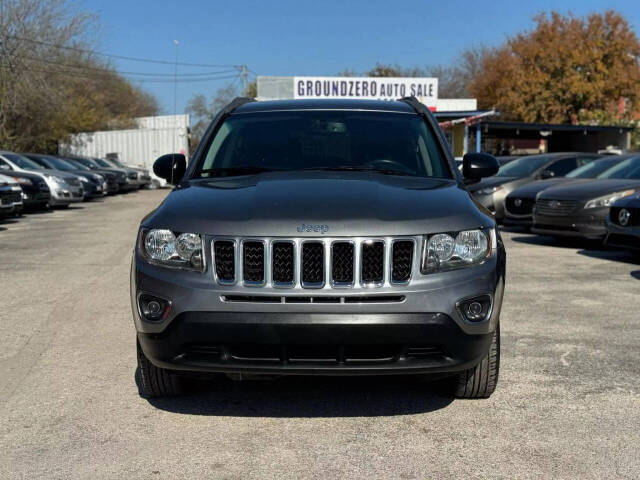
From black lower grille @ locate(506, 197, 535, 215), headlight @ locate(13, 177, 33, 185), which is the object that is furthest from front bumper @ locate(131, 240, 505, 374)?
headlight @ locate(13, 177, 33, 185)

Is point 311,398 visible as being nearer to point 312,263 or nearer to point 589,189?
point 312,263

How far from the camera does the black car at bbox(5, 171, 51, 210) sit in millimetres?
18406

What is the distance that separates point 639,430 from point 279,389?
192cm

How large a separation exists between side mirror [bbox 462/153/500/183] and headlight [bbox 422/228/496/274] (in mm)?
1303

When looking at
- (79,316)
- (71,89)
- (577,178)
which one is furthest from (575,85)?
(79,316)

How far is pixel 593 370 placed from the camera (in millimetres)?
4742

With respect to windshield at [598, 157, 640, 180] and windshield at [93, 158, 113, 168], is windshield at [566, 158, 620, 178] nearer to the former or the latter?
windshield at [598, 157, 640, 180]

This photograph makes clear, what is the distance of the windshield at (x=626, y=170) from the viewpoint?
1212cm

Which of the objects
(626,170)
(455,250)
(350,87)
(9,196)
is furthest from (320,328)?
(350,87)

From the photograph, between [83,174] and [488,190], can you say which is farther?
[83,174]

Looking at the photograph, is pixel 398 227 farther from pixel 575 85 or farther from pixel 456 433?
pixel 575 85

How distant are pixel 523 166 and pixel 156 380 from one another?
13.5 metres

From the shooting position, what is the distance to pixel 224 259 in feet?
11.5

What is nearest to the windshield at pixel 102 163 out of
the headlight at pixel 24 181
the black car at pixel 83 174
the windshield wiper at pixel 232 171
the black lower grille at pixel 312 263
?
the black car at pixel 83 174
